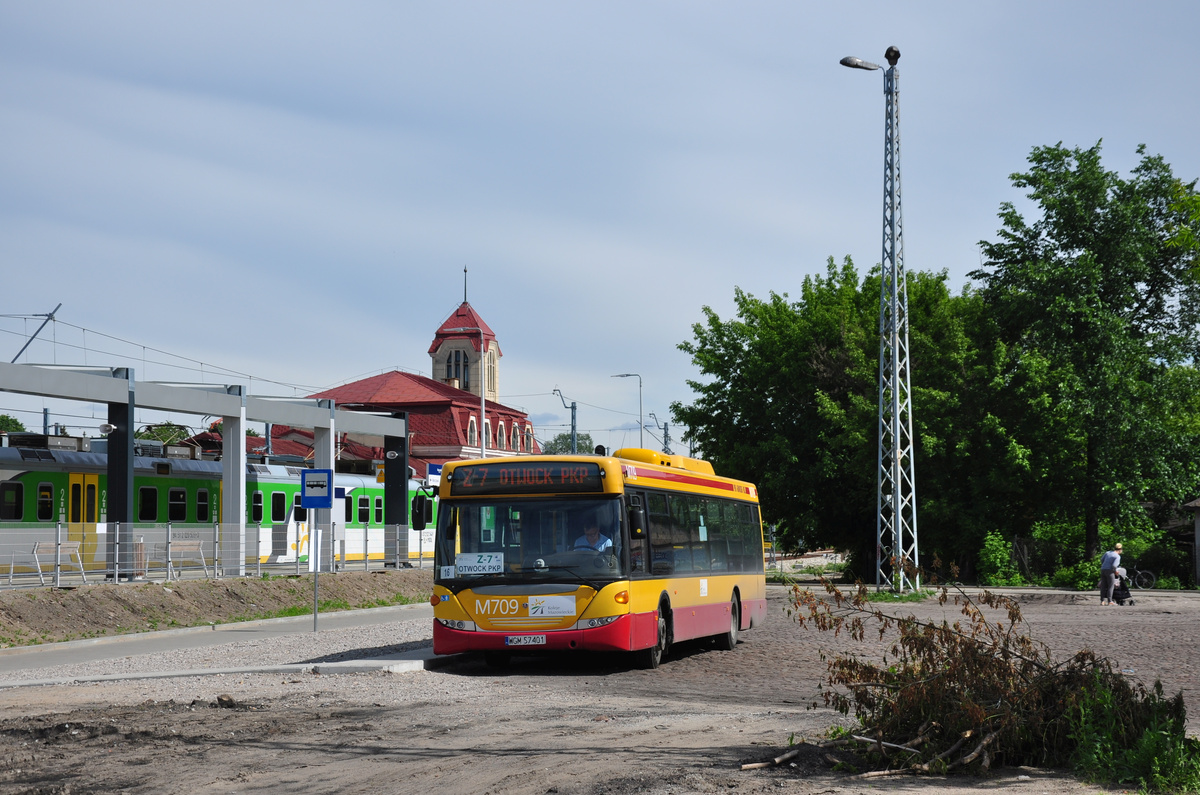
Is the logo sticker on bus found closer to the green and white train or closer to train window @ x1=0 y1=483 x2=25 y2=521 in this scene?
the green and white train

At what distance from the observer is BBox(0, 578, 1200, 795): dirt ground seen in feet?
25.4

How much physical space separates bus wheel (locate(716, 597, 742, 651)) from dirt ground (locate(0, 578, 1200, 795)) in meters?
2.11

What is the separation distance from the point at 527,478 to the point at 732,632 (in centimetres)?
529

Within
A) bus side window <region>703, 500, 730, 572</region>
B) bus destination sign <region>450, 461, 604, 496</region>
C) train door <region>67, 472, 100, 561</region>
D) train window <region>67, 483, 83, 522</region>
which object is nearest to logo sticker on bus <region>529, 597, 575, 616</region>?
bus destination sign <region>450, 461, 604, 496</region>

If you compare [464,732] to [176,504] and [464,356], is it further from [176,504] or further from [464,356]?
[464,356]

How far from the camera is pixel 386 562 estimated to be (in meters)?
37.3

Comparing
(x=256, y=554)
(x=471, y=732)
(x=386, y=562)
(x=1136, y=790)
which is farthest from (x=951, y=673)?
(x=386, y=562)

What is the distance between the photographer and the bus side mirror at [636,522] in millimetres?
15375

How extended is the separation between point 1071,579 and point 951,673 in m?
33.5

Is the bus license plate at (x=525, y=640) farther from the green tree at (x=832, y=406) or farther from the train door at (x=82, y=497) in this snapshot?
the green tree at (x=832, y=406)

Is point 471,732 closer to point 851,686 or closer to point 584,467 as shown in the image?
point 851,686

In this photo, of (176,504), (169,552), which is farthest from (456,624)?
(176,504)

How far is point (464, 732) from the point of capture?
9922 mm

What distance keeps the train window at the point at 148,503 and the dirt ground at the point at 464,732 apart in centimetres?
2017
